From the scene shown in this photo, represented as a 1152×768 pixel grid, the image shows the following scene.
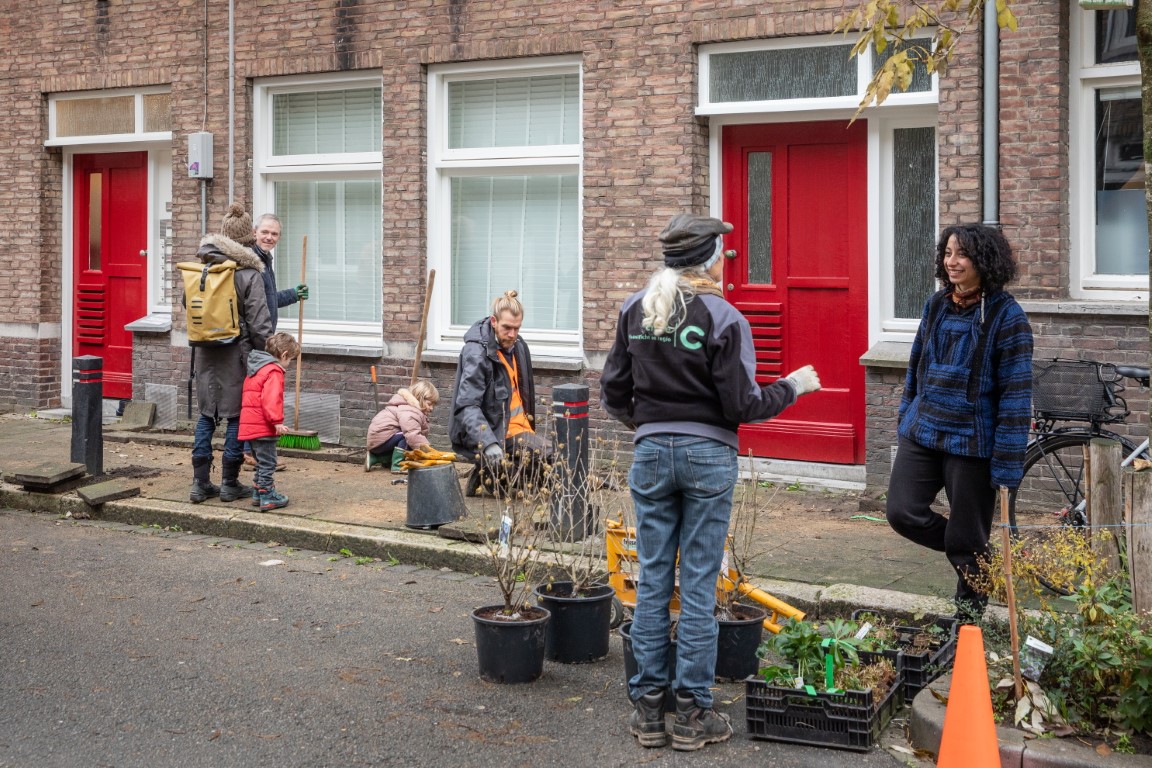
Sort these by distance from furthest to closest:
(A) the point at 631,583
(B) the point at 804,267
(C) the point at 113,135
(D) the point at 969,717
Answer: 1. (C) the point at 113,135
2. (B) the point at 804,267
3. (A) the point at 631,583
4. (D) the point at 969,717

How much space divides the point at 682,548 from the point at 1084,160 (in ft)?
18.1

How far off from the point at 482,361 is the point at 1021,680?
4.77 m

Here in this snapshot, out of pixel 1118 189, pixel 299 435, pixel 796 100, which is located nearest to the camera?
pixel 1118 189

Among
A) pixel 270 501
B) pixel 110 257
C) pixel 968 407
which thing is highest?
pixel 110 257

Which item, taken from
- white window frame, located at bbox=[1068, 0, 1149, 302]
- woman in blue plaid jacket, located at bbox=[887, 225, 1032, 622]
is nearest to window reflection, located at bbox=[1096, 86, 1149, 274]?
white window frame, located at bbox=[1068, 0, 1149, 302]

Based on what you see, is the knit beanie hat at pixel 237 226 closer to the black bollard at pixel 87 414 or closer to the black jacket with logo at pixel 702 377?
the black bollard at pixel 87 414

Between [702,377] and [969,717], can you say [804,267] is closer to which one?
[702,377]

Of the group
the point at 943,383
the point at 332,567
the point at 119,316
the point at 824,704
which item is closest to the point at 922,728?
the point at 824,704

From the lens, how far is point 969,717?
15.8 ft

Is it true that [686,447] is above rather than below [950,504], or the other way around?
above

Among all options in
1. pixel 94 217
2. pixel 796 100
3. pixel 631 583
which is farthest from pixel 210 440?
pixel 94 217

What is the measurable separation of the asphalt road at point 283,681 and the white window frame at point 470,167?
3891 millimetres

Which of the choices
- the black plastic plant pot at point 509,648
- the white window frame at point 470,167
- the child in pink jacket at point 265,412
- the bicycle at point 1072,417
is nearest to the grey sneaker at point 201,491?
the child in pink jacket at point 265,412

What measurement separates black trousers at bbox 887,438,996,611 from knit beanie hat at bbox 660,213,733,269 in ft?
5.32
